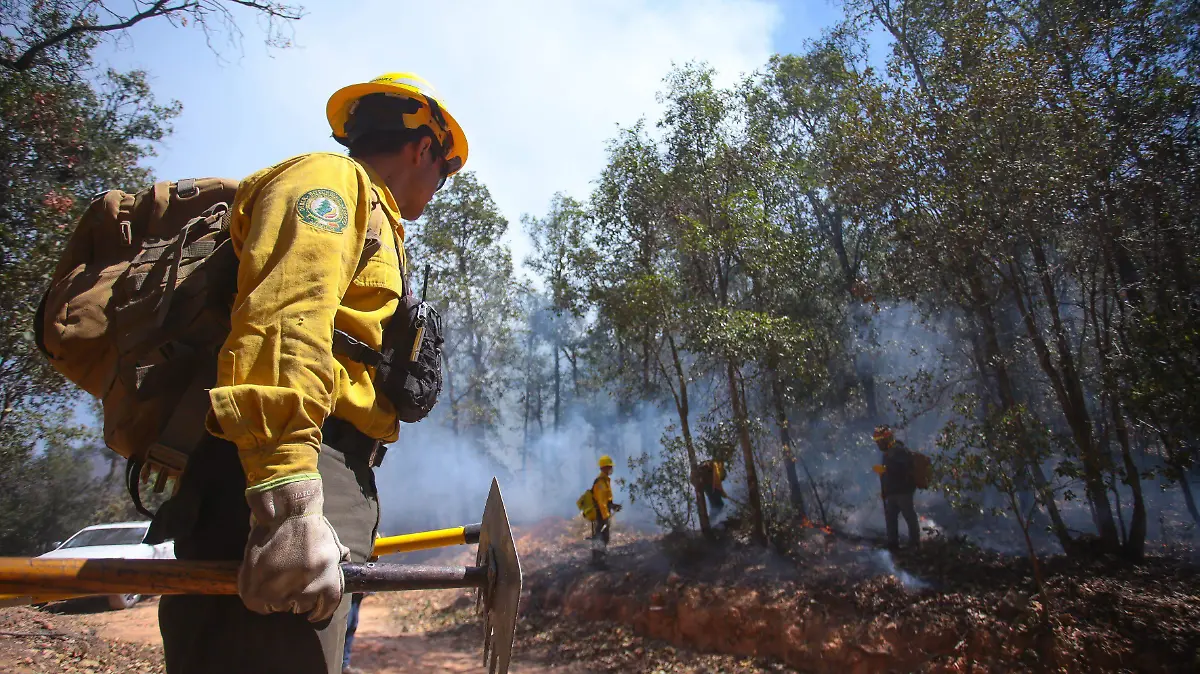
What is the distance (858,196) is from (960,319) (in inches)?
102

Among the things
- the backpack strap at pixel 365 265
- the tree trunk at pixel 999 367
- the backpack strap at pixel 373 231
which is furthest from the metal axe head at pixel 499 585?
the tree trunk at pixel 999 367

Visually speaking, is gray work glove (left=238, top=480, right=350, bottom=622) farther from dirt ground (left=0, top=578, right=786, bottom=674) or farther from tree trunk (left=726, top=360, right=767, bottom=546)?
tree trunk (left=726, top=360, right=767, bottom=546)

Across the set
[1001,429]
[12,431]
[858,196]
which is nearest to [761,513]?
[1001,429]

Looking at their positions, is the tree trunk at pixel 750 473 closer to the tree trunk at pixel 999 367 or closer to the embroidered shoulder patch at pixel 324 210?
the tree trunk at pixel 999 367

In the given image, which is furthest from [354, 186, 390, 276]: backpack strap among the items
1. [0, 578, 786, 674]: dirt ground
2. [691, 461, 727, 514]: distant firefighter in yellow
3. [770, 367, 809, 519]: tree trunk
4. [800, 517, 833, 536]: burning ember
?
[800, 517, 833, 536]: burning ember

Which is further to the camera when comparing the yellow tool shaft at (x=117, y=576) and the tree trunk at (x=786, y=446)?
the tree trunk at (x=786, y=446)

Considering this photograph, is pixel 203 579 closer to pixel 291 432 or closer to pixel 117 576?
pixel 117 576

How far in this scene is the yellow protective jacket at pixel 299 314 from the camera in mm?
1202

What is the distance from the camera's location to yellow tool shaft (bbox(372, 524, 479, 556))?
2111 mm

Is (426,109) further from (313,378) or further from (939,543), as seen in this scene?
(939,543)

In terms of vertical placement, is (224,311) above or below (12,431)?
below

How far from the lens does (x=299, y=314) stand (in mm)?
1299

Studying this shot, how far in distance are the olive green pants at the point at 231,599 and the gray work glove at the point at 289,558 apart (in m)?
0.20

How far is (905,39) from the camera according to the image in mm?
11969
